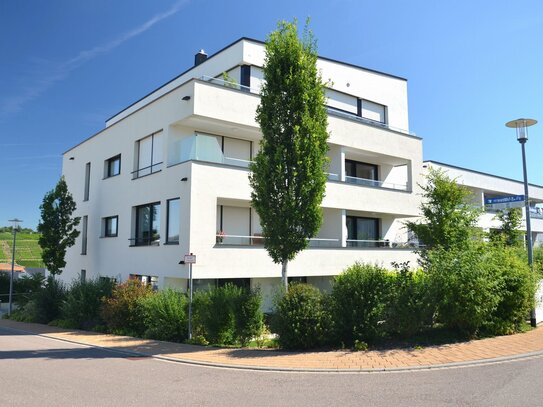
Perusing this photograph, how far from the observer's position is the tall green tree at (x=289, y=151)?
1327 centimetres

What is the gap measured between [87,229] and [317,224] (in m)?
16.2

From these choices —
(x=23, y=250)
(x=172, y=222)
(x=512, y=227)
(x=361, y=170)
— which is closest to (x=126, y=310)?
(x=172, y=222)

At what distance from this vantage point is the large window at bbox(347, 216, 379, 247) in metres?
24.3

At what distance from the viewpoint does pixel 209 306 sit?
12.5m

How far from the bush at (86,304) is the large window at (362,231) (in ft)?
40.0

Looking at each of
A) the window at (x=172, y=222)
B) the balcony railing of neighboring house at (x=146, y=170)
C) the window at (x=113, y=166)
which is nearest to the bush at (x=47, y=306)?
the window at (x=172, y=222)

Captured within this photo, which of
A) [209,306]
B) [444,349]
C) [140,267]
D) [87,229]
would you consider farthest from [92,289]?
[444,349]

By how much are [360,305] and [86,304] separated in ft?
34.8

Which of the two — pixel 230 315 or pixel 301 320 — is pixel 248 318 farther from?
pixel 301 320

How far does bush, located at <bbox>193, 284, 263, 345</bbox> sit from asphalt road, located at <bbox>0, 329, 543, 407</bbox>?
2425 millimetres

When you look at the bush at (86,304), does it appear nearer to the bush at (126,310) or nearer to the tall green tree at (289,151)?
the bush at (126,310)

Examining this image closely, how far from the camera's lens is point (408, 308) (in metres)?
11.3

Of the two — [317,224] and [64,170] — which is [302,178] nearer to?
[317,224]

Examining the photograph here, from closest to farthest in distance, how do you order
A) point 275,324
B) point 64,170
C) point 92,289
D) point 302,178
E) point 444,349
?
point 444,349
point 275,324
point 302,178
point 92,289
point 64,170
